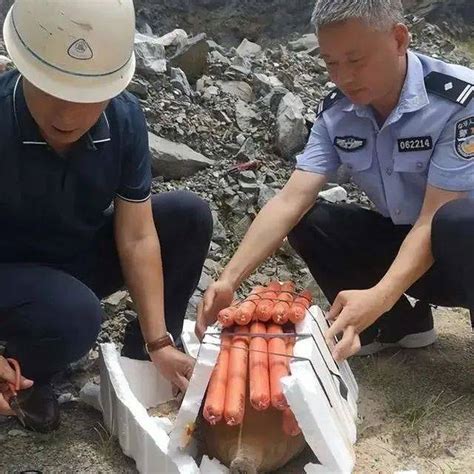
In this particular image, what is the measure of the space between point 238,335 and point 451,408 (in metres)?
0.98

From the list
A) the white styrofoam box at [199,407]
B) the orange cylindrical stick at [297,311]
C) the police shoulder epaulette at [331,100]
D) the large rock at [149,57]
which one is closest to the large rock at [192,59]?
the large rock at [149,57]

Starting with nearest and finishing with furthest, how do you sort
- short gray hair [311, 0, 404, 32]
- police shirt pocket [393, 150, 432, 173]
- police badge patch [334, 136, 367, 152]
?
short gray hair [311, 0, 404, 32] → police shirt pocket [393, 150, 432, 173] → police badge patch [334, 136, 367, 152]

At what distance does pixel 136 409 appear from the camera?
2.52m

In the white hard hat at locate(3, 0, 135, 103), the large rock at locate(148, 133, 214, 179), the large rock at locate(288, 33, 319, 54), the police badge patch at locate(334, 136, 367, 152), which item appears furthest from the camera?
the large rock at locate(288, 33, 319, 54)

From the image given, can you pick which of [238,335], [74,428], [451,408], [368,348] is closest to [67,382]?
[74,428]

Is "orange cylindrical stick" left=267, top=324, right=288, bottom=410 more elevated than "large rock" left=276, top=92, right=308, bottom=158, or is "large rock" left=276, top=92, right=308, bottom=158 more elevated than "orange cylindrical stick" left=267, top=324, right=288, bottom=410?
"orange cylindrical stick" left=267, top=324, right=288, bottom=410

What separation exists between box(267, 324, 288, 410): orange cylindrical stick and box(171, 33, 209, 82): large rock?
142 inches

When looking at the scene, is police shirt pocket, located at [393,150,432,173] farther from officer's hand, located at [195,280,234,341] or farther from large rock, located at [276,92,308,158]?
large rock, located at [276,92,308,158]

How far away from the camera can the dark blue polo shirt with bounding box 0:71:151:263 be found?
242cm

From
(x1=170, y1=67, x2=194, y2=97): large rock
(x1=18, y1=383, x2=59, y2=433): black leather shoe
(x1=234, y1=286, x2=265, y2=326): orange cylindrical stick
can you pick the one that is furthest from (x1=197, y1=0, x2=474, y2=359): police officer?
(x1=170, y1=67, x2=194, y2=97): large rock

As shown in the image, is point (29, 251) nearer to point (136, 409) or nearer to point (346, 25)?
point (136, 409)

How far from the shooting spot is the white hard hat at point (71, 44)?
216 cm

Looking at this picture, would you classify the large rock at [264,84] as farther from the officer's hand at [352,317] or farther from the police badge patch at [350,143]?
the officer's hand at [352,317]

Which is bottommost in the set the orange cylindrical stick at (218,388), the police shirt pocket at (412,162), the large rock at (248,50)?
the large rock at (248,50)
